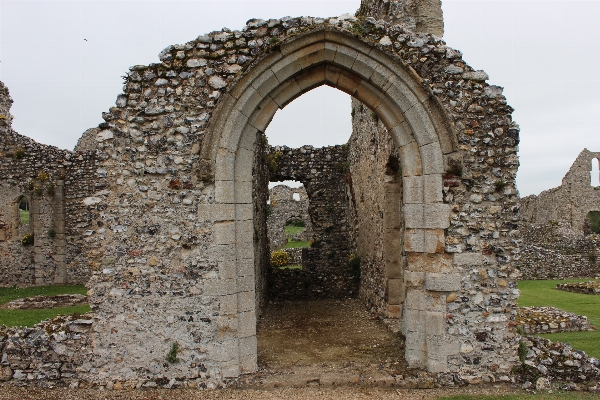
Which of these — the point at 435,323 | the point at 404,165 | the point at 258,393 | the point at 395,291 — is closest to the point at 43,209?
the point at 395,291

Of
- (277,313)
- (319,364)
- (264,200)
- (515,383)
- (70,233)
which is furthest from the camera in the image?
(70,233)

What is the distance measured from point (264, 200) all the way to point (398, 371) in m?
7.19

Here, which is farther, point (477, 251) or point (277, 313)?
point (277, 313)

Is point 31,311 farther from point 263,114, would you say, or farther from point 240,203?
point 263,114

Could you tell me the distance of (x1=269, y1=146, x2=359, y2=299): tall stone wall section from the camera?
12406 millimetres

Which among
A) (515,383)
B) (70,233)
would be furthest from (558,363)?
(70,233)

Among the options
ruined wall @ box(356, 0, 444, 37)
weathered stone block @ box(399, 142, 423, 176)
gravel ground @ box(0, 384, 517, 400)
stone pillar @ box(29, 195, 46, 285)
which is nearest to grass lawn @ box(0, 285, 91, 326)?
stone pillar @ box(29, 195, 46, 285)

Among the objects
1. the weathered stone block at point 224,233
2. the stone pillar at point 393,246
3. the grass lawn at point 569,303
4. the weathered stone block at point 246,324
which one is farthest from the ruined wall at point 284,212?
the weathered stone block at point 224,233

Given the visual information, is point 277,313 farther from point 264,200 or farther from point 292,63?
point 292,63

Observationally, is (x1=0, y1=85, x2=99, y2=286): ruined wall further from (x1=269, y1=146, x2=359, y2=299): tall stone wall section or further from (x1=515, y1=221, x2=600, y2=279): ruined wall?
(x1=515, y1=221, x2=600, y2=279): ruined wall

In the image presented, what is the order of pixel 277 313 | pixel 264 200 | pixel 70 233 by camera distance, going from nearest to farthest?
pixel 277 313
pixel 264 200
pixel 70 233

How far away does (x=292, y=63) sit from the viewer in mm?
5328

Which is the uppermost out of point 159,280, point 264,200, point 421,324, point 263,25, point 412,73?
point 263,25

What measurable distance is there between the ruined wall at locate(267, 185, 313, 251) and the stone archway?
56.2ft
